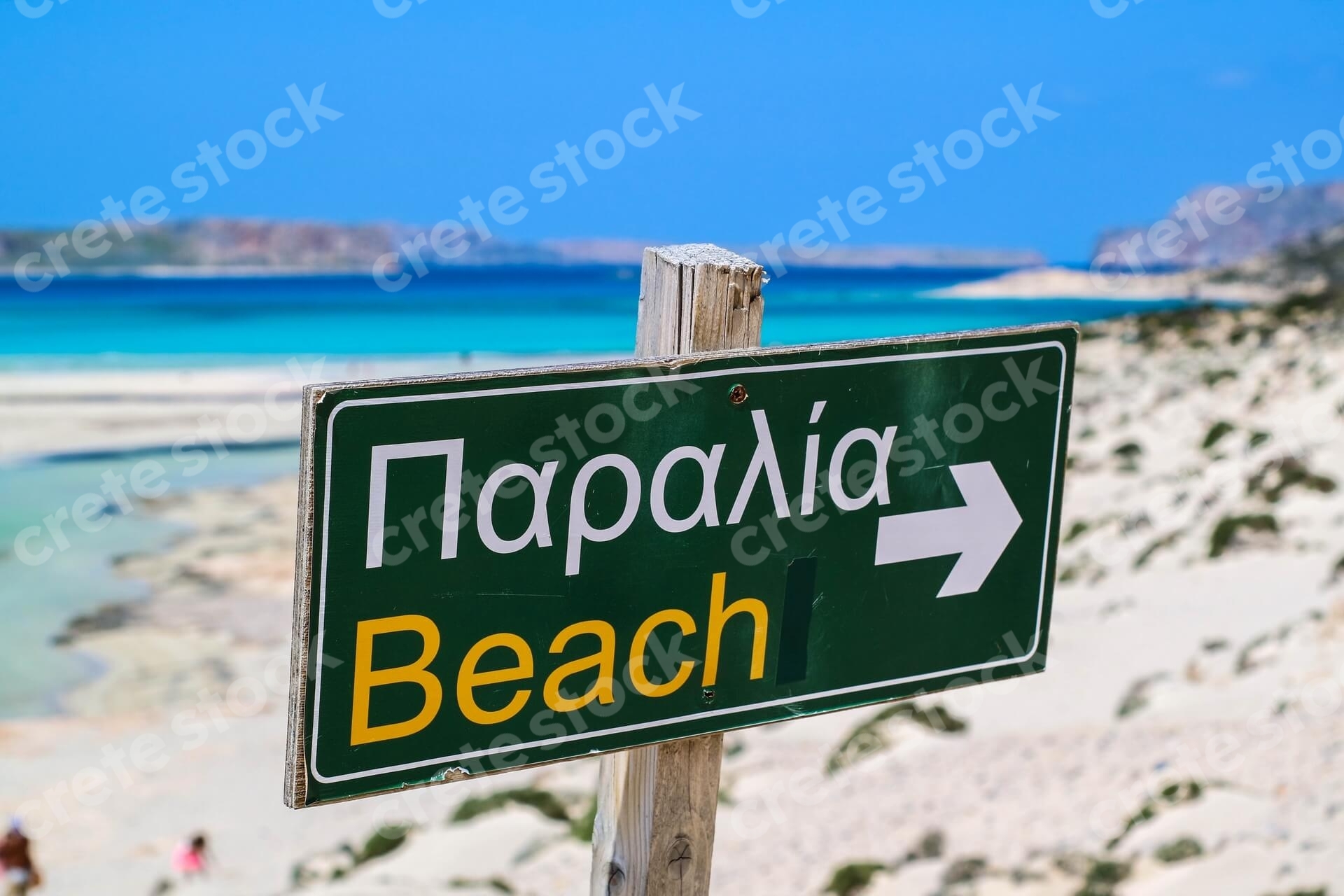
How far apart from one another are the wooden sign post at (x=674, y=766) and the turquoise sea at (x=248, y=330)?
0.87 metres

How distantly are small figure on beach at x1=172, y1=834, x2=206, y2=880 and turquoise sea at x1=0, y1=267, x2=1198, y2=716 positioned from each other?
3.45m

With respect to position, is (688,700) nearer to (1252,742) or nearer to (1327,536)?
(1252,742)

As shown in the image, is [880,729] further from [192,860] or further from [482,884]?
[192,860]

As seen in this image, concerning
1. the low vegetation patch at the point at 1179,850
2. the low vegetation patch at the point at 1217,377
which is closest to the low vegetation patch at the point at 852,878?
the low vegetation patch at the point at 1179,850

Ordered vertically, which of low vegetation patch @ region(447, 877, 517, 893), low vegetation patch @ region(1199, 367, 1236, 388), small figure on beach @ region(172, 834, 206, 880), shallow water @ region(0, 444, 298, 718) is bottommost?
shallow water @ region(0, 444, 298, 718)

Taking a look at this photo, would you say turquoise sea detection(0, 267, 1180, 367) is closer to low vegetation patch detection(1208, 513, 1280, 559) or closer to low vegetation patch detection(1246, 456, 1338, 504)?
low vegetation patch detection(1246, 456, 1338, 504)

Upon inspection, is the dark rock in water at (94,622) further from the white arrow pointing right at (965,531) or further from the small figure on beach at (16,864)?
the white arrow pointing right at (965,531)

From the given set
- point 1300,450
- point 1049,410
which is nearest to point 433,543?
point 1049,410

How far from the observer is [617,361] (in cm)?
138

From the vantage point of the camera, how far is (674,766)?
162cm

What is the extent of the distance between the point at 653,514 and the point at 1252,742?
14.5 ft

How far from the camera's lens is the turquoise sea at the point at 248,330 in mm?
12297

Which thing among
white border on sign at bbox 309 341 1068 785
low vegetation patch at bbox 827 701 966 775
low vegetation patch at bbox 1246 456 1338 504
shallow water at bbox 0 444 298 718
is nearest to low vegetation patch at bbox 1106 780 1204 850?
low vegetation patch at bbox 827 701 966 775

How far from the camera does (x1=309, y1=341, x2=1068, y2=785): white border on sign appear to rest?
131 centimetres
